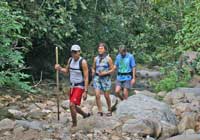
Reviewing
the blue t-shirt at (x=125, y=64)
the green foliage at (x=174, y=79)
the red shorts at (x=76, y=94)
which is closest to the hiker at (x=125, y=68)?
the blue t-shirt at (x=125, y=64)

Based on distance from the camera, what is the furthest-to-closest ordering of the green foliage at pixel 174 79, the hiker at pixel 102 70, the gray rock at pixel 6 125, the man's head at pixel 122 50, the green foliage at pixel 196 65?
the green foliage at pixel 196 65
the green foliage at pixel 174 79
the man's head at pixel 122 50
the hiker at pixel 102 70
the gray rock at pixel 6 125

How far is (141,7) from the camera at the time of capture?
24609mm

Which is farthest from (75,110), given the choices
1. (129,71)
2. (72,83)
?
(129,71)

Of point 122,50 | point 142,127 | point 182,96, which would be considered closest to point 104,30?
point 182,96

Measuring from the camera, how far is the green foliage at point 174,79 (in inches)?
654

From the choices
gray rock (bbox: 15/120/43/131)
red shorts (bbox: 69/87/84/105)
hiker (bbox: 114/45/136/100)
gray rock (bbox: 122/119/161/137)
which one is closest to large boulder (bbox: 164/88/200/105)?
hiker (bbox: 114/45/136/100)

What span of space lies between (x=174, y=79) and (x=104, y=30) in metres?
3.64

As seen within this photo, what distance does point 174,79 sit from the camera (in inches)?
667

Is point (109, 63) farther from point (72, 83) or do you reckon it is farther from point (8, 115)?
point (8, 115)

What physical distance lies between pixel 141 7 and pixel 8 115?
45.7 feet

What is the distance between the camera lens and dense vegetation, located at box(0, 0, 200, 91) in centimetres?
1526

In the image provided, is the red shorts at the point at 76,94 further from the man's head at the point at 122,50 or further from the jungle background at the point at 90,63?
the man's head at the point at 122,50

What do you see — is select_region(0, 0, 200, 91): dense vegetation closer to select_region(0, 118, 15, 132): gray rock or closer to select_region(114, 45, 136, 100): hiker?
select_region(0, 118, 15, 132): gray rock

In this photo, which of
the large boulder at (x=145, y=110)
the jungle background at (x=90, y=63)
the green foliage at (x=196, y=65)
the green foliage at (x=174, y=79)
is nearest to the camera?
the jungle background at (x=90, y=63)
